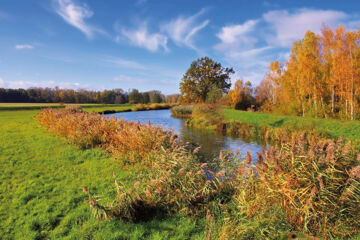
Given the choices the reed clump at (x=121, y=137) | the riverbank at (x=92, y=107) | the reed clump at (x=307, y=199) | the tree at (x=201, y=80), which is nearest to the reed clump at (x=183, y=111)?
the tree at (x=201, y=80)

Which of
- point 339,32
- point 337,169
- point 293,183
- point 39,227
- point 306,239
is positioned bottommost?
point 39,227

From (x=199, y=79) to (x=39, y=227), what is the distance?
4289 cm

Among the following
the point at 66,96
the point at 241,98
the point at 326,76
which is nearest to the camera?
the point at 326,76

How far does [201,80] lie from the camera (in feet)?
144

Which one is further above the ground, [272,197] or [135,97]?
[135,97]

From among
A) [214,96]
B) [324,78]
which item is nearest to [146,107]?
[214,96]

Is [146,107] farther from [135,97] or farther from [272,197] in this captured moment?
[272,197]

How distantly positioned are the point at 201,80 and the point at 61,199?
137 feet

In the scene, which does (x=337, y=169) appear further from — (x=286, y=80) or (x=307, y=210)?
(x=286, y=80)

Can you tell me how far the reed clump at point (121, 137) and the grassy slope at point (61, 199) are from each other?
27.2 inches

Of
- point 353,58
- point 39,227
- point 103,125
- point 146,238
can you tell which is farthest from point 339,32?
point 39,227

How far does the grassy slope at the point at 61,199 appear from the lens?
3398mm

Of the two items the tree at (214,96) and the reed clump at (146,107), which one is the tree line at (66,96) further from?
the tree at (214,96)

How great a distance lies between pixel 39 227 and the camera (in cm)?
363
